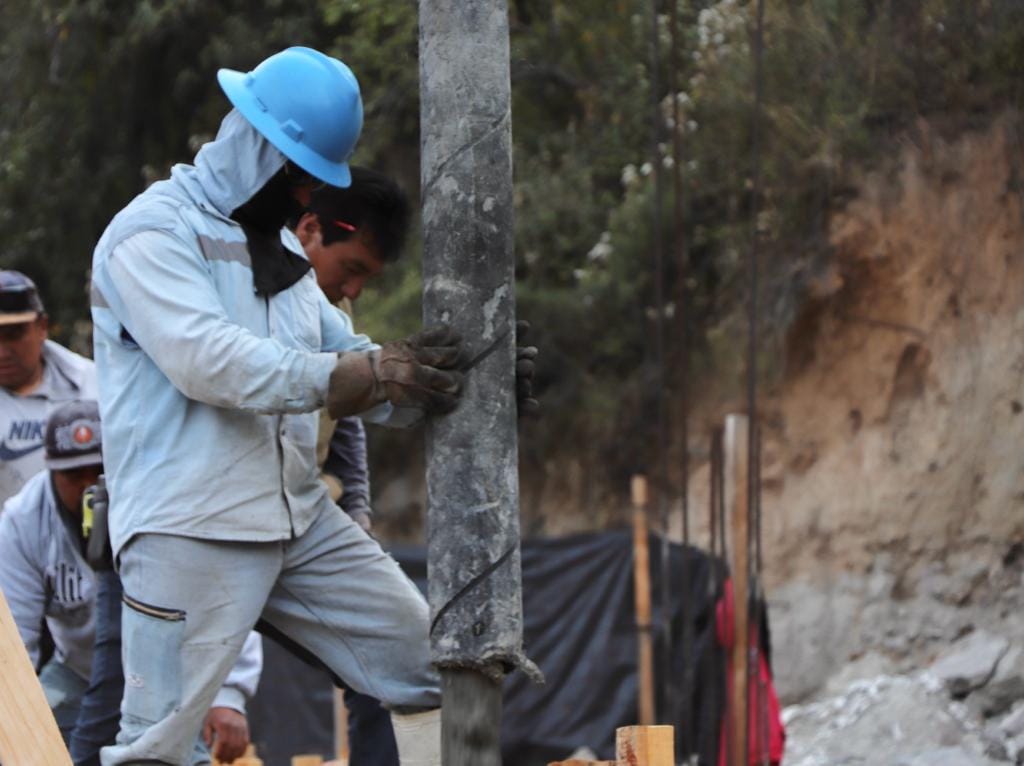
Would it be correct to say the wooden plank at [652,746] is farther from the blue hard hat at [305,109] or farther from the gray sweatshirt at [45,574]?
the gray sweatshirt at [45,574]

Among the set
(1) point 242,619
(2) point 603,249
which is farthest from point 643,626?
(1) point 242,619

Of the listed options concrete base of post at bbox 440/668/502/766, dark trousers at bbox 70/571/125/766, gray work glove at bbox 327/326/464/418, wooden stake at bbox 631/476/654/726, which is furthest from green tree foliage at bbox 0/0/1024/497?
concrete base of post at bbox 440/668/502/766

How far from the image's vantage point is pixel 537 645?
10.2 meters

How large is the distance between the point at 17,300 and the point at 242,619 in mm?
2936

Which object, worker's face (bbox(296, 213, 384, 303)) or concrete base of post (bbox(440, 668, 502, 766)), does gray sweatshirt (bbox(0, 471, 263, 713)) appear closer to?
worker's face (bbox(296, 213, 384, 303))

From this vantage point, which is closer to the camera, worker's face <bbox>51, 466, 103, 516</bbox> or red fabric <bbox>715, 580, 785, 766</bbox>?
worker's face <bbox>51, 466, 103, 516</bbox>

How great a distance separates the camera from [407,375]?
3.61 metres

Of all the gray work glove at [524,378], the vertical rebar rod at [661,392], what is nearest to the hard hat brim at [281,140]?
the gray work glove at [524,378]

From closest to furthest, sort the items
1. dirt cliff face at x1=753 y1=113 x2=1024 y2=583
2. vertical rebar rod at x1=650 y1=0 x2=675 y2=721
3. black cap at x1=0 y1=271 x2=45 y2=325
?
black cap at x1=0 y1=271 x2=45 y2=325 < vertical rebar rod at x1=650 y1=0 x2=675 y2=721 < dirt cliff face at x1=753 y1=113 x2=1024 y2=583

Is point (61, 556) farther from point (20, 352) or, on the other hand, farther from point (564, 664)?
point (564, 664)

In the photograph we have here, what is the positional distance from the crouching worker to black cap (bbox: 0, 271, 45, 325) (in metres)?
1.17

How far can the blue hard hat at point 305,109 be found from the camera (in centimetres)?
399

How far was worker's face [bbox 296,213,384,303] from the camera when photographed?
5.33 metres

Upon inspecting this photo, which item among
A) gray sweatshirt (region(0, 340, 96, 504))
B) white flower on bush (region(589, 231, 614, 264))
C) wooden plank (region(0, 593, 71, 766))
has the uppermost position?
white flower on bush (region(589, 231, 614, 264))
